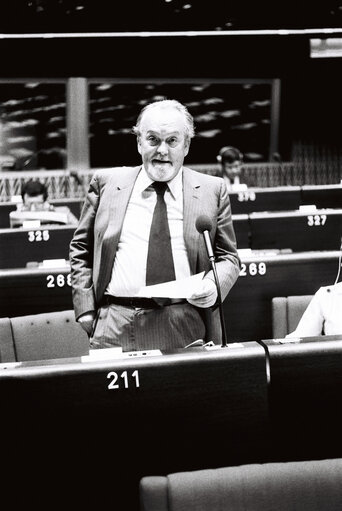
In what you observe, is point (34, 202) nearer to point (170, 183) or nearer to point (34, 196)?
point (34, 196)

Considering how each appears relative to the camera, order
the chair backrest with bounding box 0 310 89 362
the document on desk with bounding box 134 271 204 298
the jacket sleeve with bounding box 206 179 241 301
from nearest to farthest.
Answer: the document on desk with bounding box 134 271 204 298, the jacket sleeve with bounding box 206 179 241 301, the chair backrest with bounding box 0 310 89 362

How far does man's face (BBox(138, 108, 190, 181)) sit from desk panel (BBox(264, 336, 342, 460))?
0.85 m

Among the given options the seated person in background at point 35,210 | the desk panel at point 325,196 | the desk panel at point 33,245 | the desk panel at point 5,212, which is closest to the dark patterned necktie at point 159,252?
the desk panel at point 33,245

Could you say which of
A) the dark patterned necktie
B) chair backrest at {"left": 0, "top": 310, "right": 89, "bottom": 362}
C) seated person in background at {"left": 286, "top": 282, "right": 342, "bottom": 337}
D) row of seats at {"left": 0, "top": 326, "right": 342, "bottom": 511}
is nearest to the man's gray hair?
the dark patterned necktie

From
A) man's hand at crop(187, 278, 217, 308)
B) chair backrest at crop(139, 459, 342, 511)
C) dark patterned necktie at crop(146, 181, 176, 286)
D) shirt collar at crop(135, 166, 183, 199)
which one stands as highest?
shirt collar at crop(135, 166, 183, 199)

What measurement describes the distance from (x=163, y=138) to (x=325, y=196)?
5.26m

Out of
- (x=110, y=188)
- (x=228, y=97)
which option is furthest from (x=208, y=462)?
(x=228, y=97)

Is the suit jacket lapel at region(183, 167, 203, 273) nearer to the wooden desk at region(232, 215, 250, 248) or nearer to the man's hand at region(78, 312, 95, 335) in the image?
the man's hand at region(78, 312, 95, 335)

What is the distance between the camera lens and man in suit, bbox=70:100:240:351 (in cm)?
204

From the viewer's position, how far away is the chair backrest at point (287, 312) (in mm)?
3014

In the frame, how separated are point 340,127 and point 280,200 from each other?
4426mm

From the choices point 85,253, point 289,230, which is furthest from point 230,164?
point 85,253

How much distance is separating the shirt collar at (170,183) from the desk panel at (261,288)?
1008 millimetres

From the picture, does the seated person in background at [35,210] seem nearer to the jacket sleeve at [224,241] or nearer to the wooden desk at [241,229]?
the wooden desk at [241,229]
